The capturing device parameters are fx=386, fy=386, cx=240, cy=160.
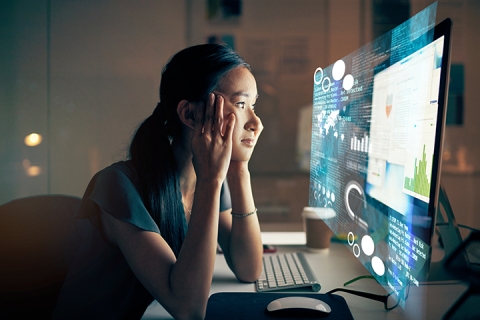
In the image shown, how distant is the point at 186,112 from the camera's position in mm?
951

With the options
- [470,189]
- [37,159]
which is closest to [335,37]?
[470,189]

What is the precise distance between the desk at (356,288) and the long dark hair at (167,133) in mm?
172

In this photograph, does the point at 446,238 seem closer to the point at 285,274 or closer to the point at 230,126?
the point at 285,274

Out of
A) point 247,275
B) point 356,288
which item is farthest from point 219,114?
point 356,288

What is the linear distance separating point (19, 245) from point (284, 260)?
0.69 m

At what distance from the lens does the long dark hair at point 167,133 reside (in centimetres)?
91

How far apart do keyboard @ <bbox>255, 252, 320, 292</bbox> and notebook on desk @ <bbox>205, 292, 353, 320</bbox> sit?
5cm

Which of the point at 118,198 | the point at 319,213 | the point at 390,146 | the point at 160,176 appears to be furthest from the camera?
the point at 319,213

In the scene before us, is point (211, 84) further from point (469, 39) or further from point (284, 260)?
point (469, 39)

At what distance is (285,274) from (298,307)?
0.83ft

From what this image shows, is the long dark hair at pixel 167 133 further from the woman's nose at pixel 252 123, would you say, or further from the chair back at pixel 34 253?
the chair back at pixel 34 253

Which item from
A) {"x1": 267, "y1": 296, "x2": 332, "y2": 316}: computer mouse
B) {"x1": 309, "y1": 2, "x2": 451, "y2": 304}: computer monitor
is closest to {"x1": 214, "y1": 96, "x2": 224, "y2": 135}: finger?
{"x1": 309, "y1": 2, "x2": 451, "y2": 304}: computer monitor

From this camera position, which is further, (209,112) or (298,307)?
(209,112)

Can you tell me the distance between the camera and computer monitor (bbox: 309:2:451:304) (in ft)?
1.80
